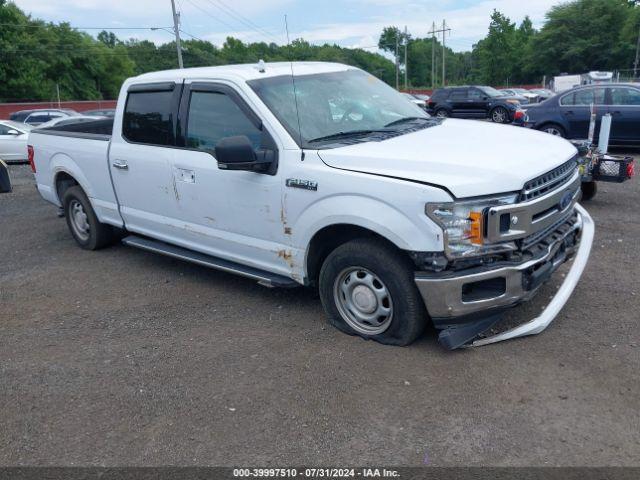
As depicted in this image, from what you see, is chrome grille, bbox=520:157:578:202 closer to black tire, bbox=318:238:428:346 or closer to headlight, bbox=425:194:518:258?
headlight, bbox=425:194:518:258

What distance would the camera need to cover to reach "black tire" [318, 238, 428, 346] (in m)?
3.86

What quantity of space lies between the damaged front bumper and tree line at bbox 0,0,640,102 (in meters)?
44.9

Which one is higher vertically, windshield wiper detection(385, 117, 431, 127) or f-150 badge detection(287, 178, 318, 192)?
windshield wiper detection(385, 117, 431, 127)

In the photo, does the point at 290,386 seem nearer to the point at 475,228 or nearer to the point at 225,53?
the point at 475,228

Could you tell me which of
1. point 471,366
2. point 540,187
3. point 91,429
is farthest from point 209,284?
point 540,187

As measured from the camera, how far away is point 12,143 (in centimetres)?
1591

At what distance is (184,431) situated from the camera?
11.0 feet

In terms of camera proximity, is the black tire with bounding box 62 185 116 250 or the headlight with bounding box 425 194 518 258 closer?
the headlight with bounding box 425 194 518 258

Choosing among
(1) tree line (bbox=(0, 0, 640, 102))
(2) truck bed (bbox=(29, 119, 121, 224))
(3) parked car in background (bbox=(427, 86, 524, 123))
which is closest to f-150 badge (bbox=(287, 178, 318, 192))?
(2) truck bed (bbox=(29, 119, 121, 224))

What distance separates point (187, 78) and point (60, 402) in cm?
289

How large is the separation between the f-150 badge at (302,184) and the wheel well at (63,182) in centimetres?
372

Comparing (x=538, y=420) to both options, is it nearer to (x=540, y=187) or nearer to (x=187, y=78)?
(x=540, y=187)

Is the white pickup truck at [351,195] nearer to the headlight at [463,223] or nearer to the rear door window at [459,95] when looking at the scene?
the headlight at [463,223]

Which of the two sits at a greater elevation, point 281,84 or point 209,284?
point 281,84
